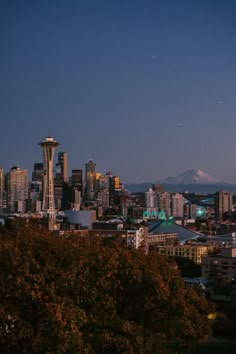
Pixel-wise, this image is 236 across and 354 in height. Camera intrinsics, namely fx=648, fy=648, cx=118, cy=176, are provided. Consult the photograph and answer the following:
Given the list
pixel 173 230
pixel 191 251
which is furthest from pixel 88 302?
pixel 173 230

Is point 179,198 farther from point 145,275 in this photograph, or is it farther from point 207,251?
point 145,275

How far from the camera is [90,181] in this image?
5931 centimetres

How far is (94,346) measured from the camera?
14.8ft

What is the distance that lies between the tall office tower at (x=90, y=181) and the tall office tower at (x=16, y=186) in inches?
251

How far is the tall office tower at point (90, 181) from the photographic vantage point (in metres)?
57.3

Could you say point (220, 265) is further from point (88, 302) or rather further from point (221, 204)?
point (221, 204)

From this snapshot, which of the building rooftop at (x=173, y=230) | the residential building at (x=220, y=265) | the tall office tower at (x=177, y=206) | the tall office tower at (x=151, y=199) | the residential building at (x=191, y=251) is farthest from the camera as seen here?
the tall office tower at (x=151, y=199)

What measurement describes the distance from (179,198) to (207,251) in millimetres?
37550

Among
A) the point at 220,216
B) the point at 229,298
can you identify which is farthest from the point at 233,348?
the point at 220,216

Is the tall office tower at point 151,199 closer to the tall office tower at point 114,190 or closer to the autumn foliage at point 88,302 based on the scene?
the tall office tower at point 114,190

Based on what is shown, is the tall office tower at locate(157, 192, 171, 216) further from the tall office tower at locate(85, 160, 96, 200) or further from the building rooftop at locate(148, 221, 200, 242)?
the building rooftop at locate(148, 221, 200, 242)

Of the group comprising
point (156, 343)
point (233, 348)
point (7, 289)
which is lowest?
point (233, 348)

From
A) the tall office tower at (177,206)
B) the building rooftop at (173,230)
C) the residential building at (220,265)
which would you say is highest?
the tall office tower at (177,206)

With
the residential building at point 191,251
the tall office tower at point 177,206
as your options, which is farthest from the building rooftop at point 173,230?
the tall office tower at point 177,206
